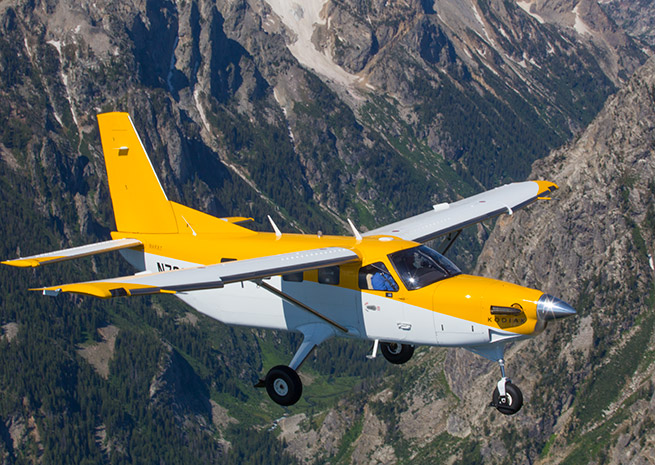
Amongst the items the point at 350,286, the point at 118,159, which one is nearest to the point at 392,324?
the point at 350,286

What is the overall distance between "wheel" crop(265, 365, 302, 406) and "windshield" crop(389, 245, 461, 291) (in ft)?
21.6

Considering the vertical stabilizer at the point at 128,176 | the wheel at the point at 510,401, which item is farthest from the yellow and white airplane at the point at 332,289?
the vertical stabilizer at the point at 128,176

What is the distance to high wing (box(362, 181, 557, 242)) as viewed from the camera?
46.7 m

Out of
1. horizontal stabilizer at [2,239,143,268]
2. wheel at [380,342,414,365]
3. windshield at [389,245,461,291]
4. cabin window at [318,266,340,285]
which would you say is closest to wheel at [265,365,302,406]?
cabin window at [318,266,340,285]

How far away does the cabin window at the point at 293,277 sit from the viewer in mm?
38875

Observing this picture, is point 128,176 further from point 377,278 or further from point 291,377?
point 377,278

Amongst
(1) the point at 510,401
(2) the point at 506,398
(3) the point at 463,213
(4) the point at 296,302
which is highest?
(3) the point at 463,213

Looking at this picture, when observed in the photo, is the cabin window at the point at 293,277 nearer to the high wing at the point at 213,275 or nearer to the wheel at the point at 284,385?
the high wing at the point at 213,275

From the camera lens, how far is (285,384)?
38.2 metres

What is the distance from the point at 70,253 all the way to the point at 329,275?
13.7 metres

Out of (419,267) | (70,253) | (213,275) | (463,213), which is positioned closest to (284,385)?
(213,275)

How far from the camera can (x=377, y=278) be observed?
37.1m

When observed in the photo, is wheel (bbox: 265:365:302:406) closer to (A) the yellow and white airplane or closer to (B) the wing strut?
(A) the yellow and white airplane

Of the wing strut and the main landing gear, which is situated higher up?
the wing strut
